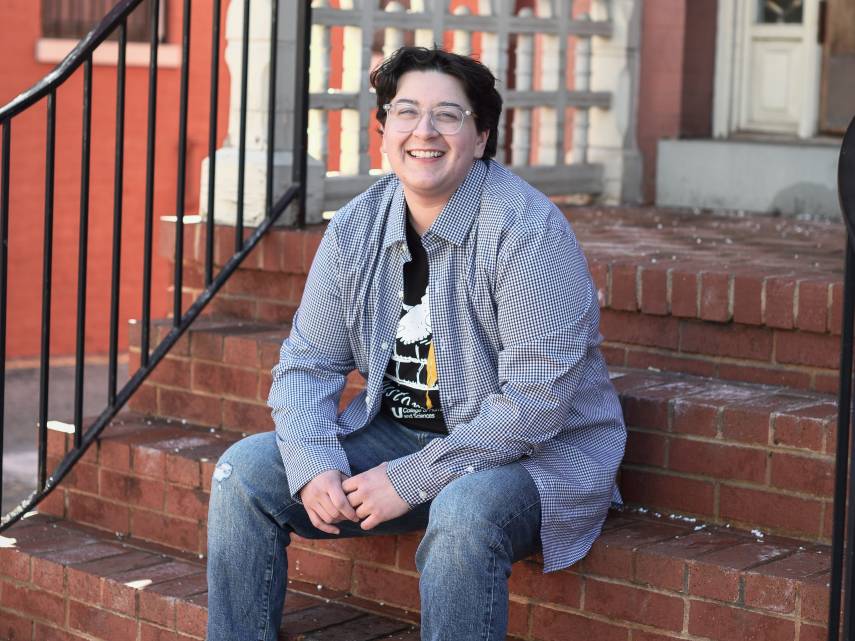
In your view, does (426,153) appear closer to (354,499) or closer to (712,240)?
(354,499)

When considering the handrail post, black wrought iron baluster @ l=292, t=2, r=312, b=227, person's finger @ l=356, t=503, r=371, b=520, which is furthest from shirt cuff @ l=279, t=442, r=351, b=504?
black wrought iron baluster @ l=292, t=2, r=312, b=227

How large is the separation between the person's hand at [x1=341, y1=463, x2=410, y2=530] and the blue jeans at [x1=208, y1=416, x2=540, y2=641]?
0.10 m

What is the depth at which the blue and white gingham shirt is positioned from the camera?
118 inches

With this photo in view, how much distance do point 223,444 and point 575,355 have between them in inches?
55.6

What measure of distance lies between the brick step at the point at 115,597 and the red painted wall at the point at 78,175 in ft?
15.3

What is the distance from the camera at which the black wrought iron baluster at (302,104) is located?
4.50 meters

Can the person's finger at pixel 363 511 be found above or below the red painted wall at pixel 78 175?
below

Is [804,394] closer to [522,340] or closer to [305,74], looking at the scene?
[522,340]

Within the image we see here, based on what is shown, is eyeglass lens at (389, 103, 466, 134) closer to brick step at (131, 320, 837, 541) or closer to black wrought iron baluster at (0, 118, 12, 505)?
brick step at (131, 320, 837, 541)

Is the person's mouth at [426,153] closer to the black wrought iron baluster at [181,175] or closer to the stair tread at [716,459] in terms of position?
the stair tread at [716,459]

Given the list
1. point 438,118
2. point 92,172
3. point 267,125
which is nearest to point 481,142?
point 438,118

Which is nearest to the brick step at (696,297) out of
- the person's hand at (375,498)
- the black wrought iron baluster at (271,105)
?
the black wrought iron baluster at (271,105)

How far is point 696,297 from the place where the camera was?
12.5ft

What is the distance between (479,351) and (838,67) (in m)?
3.27
